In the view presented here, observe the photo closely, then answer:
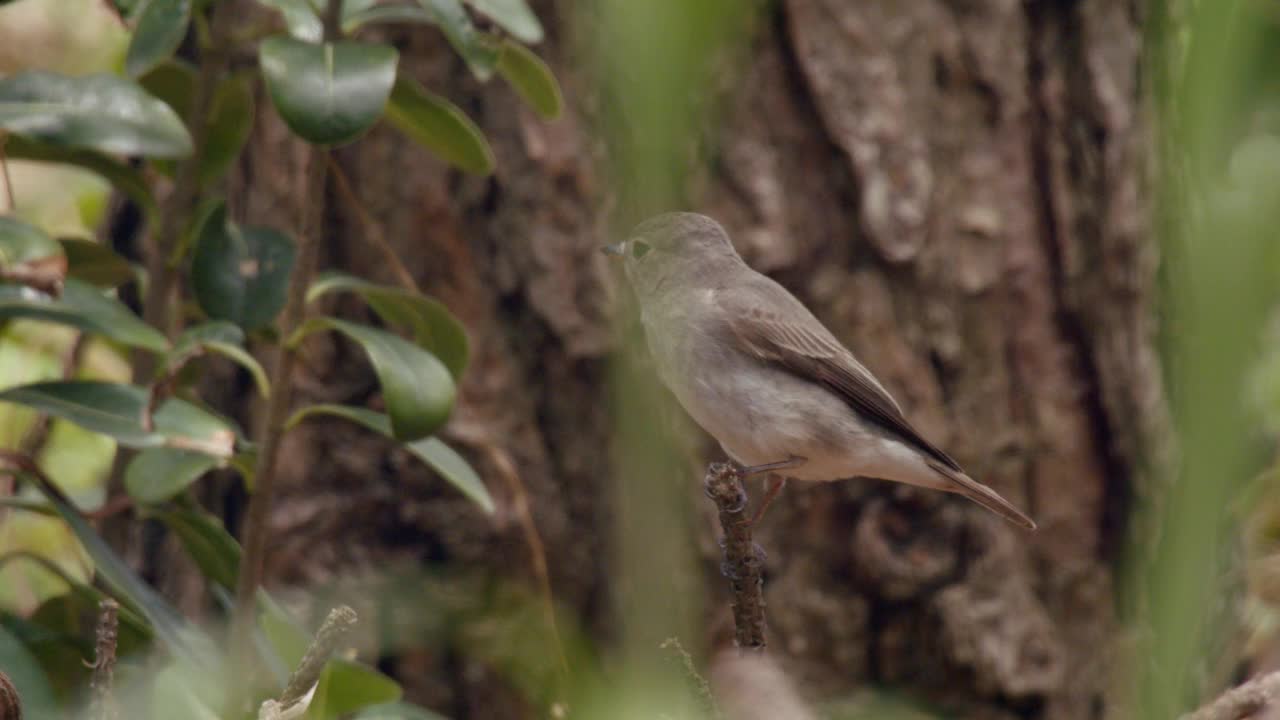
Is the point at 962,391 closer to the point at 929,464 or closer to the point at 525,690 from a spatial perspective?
the point at 929,464

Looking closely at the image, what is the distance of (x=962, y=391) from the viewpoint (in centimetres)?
380

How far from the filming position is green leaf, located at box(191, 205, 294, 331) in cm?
269

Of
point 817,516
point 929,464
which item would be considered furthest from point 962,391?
point 929,464

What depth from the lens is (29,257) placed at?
7.43 feet

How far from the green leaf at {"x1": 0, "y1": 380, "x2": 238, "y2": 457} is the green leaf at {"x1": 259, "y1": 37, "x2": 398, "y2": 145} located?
2.07 feet

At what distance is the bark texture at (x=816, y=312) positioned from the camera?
369cm

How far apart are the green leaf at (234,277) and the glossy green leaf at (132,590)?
474mm

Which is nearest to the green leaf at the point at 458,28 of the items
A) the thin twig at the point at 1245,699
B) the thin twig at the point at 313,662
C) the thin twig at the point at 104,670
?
the thin twig at the point at 104,670

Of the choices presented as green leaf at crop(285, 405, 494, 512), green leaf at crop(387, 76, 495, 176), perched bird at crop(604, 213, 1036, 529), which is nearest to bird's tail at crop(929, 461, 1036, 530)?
perched bird at crop(604, 213, 1036, 529)

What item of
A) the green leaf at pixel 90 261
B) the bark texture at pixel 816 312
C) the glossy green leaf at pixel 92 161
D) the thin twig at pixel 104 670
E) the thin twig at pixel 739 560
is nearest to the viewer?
the thin twig at pixel 104 670

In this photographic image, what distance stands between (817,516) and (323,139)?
2081 mm

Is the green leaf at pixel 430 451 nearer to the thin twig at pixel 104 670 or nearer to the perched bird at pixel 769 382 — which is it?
the perched bird at pixel 769 382

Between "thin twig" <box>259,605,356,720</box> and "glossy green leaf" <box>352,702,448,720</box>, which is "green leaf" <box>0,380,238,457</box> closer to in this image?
"glossy green leaf" <box>352,702,448,720</box>

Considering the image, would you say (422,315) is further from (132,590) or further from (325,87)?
(132,590)
